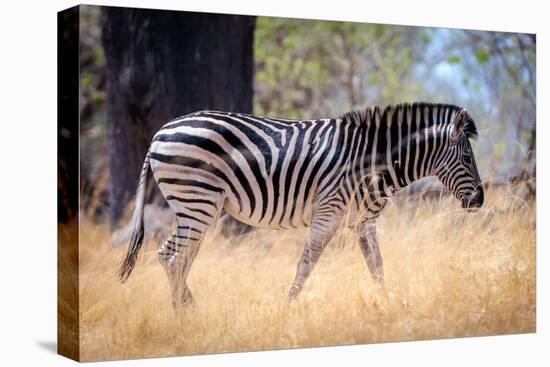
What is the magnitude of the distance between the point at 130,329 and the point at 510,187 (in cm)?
386

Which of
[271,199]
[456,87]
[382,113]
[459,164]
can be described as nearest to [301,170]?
[271,199]

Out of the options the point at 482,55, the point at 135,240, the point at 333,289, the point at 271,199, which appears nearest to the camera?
the point at 135,240

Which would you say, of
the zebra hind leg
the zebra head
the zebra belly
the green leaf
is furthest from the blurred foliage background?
the zebra belly

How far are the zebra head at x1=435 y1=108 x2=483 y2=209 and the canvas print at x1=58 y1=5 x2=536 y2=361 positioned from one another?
18mm

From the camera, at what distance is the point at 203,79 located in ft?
27.6

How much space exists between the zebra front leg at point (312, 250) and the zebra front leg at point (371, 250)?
0.41 m

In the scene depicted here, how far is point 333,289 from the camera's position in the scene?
7582 millimetres

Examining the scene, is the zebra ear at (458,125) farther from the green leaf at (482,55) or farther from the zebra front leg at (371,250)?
the green leaf at (482,55)

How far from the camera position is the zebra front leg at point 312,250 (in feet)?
24.3

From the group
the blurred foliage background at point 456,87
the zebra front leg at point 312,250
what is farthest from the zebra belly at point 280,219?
the blurred foliage background at point 456,87

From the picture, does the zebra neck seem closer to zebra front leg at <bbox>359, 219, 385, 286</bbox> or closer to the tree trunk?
zebra front leg at <bbox>359, 219, 385, 286</bbox>

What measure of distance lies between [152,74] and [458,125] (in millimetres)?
2731

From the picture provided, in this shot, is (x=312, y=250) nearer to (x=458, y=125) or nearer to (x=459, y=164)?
(x=459, y=164)

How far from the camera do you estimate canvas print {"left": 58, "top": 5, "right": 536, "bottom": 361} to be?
6930 mm
